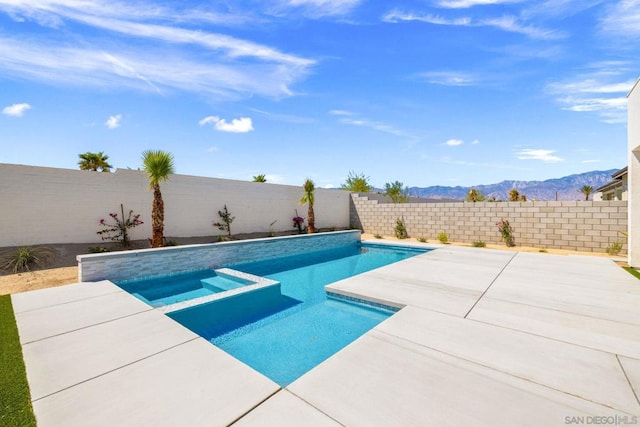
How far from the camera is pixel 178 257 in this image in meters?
6.93

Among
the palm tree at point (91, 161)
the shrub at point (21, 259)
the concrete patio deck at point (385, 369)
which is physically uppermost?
the palm tree at point (91, 161)

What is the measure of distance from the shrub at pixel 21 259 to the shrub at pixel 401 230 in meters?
12.6

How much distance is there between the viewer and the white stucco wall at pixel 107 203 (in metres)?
7.41

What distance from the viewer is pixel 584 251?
29.5 ft

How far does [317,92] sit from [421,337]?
10.6 metres

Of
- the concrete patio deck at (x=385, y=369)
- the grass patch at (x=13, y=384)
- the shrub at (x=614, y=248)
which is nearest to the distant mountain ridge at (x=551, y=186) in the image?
the shrub at (x=614, y=248)

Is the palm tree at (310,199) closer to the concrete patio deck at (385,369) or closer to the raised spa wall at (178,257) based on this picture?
the raised spa wall at (178,257)

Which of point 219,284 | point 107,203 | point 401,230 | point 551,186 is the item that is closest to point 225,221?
point 107,203

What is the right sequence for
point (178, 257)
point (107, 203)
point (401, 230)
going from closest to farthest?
point (178, 257) < point (107, 203) < point (401, 230)

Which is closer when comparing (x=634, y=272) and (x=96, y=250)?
(x=634, y=272)

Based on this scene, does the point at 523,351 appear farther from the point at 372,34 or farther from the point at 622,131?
the point at 372,34

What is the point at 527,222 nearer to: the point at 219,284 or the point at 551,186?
the point at 219,284

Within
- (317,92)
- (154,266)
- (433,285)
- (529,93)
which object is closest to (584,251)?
(529,93)

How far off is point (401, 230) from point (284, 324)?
10103 mm
